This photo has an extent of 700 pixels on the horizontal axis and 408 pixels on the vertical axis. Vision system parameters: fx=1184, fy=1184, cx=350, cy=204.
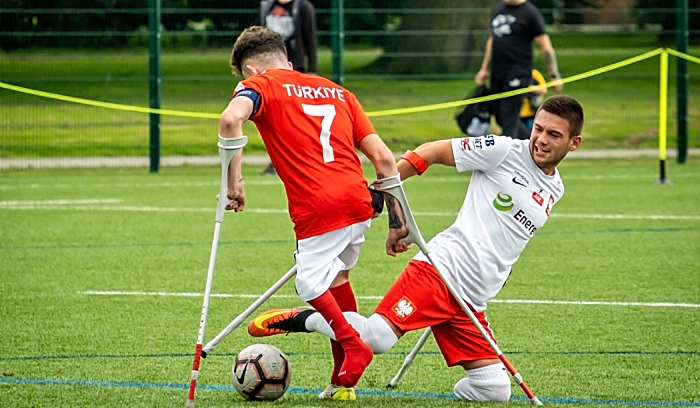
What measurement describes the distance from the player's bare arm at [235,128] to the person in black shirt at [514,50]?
8.44m

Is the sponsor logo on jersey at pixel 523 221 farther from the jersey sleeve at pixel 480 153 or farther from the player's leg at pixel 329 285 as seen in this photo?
the player's leg at pixel 329 285

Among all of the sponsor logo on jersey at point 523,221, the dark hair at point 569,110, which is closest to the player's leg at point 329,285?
the sponsor logo on jersey at point 523,221

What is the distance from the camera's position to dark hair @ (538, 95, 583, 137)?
5.07 m

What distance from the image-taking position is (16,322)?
21.9 ft

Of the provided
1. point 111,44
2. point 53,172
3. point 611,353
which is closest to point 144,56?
point 111,44

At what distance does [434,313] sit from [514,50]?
333 inches

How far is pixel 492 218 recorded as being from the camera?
16.9 feet

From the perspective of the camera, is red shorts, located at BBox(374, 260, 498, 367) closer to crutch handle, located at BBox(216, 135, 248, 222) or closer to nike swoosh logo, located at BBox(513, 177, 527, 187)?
nike swoosh logo, located at BBox(513, 177, 527, 187)

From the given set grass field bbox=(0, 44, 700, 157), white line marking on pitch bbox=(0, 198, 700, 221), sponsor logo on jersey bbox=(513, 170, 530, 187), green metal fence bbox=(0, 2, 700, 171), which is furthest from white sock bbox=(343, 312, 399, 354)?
grass field bbox=(0, 44, 700, 157)

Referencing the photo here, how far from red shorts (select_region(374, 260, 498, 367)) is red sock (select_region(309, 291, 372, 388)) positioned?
222 mm

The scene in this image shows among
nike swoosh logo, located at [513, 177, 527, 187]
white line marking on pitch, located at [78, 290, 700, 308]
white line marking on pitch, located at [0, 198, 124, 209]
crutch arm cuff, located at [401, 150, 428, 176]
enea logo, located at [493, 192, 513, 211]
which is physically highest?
crutch arm cuff, located at [401, 150, 428, 176]

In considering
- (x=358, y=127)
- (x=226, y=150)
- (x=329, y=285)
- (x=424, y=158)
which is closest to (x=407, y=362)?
(x=329, y=285)

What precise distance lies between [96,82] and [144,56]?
36.5 inches

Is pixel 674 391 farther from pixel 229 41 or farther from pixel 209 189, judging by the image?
pixel 229 41
